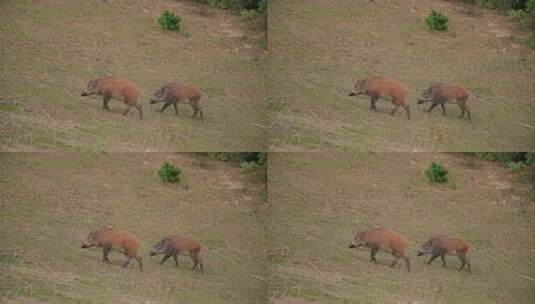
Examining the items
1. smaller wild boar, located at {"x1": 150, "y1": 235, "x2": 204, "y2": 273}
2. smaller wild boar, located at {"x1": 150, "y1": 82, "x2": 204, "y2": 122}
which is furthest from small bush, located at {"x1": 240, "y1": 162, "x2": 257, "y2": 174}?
smaller wild boar, located at {"x1": 150, "y1": 235, "x2": 204, "y2": 273}

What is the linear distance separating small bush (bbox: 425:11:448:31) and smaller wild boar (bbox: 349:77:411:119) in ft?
1.51

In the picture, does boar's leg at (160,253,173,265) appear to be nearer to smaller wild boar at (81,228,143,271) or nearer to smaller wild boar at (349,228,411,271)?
smaller wild boar at (81,228,143,271)

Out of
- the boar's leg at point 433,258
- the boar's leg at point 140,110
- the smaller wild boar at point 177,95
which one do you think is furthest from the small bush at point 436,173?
the boar's leg at point 140,110

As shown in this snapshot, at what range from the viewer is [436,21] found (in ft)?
28.7

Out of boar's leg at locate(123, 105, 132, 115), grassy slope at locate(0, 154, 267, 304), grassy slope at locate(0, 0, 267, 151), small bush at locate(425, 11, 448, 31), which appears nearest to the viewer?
grassy slope at locate(0, 154, 267, 304)

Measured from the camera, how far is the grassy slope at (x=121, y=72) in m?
8.45

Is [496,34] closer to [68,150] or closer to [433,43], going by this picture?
[433,43]

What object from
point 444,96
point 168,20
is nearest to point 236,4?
point 168,20

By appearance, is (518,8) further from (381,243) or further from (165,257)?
(165,257)

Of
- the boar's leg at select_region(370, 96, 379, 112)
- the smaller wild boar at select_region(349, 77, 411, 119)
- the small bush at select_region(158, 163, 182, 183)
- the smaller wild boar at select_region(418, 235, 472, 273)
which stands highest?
the smaller wild boar at select_region(349, 77, 411, 119)

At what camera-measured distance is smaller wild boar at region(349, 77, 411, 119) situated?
28.3 feet

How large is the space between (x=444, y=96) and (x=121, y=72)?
1998 millimetres

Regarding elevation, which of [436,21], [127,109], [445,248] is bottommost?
[445,248]

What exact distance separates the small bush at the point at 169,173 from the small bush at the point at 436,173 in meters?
1.53
